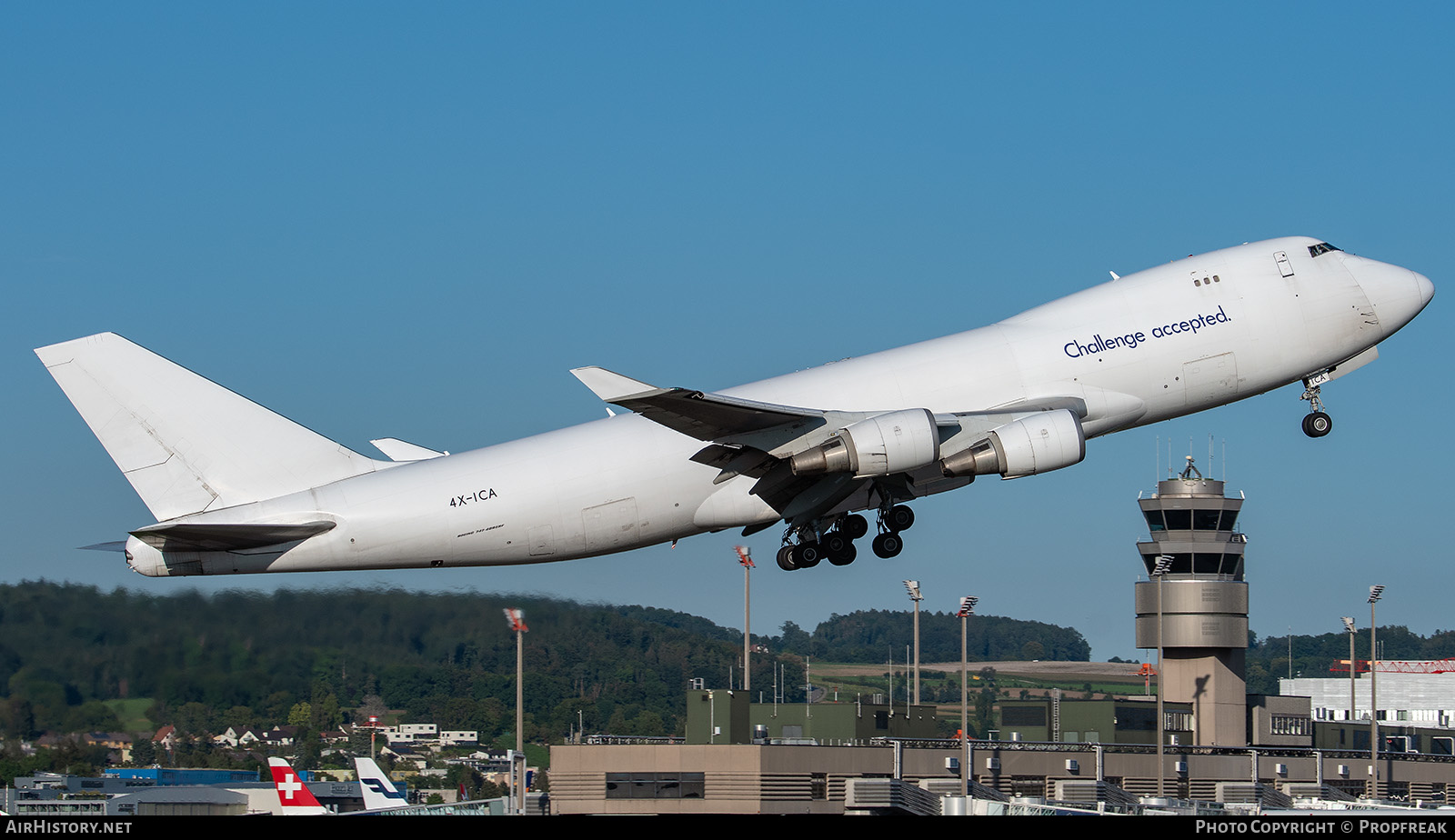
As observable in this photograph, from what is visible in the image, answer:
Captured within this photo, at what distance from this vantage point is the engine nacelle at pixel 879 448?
2922cm

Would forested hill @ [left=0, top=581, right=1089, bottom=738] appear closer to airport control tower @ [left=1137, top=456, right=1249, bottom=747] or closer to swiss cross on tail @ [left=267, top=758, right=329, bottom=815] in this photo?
swiss cross on tail @ [left=267, top=758, right=329, bottom=815]

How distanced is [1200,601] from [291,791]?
53002 mm

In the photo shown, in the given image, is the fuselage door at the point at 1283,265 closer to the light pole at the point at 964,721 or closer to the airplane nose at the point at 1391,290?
the airplane nose at the point at 1391,290

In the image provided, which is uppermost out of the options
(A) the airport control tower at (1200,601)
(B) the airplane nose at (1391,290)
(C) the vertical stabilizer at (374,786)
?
(B) the airplane nose at (1391,290)

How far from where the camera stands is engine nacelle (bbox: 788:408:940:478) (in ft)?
95.9

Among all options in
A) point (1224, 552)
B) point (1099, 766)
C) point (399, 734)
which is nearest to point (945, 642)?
point (1224, 552)

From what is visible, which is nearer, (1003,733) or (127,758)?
(127,758)

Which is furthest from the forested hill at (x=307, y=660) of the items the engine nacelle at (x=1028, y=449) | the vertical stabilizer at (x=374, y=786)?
the engine nacelle at (x=1028, y=449)

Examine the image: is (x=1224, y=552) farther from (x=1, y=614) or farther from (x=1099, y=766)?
(x=1, y=614)

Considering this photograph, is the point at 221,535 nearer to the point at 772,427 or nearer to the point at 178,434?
the point at 178,434

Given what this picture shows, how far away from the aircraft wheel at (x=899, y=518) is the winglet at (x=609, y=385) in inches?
299

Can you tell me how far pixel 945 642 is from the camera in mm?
168750

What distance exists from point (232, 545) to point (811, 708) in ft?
95.3

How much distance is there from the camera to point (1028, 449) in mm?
30234
